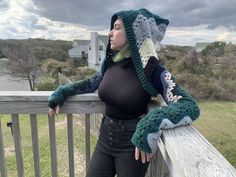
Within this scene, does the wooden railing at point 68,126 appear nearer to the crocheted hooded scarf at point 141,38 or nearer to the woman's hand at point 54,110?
the woman's hand at point 54,110

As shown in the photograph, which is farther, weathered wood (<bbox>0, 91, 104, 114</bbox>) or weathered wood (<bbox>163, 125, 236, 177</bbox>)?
weathered wood (<bbox>0, 91, 104, 114</bbox>)

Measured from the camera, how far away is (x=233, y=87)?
9930 millimetres

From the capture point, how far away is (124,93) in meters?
1.48

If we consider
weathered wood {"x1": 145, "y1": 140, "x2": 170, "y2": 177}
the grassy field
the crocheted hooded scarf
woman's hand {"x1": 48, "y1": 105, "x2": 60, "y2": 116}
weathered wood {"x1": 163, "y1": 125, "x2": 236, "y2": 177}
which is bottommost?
the grassy field

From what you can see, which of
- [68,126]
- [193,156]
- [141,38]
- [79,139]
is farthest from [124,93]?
[79,139]

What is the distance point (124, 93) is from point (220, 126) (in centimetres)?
535

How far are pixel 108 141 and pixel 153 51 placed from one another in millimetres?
555

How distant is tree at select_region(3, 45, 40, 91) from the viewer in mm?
18266

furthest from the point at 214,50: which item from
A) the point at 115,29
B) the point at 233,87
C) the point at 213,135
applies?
the point at 115,29

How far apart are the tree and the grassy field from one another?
1059 cm

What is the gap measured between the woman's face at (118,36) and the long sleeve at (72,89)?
28 cm

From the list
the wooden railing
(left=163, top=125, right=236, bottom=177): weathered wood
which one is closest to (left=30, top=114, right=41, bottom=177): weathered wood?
the wooden railing

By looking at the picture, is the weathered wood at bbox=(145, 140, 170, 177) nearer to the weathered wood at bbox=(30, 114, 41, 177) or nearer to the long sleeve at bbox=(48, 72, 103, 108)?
the long sleeve at bbox=(48, 72, 103, 108)

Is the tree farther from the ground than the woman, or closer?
closer
